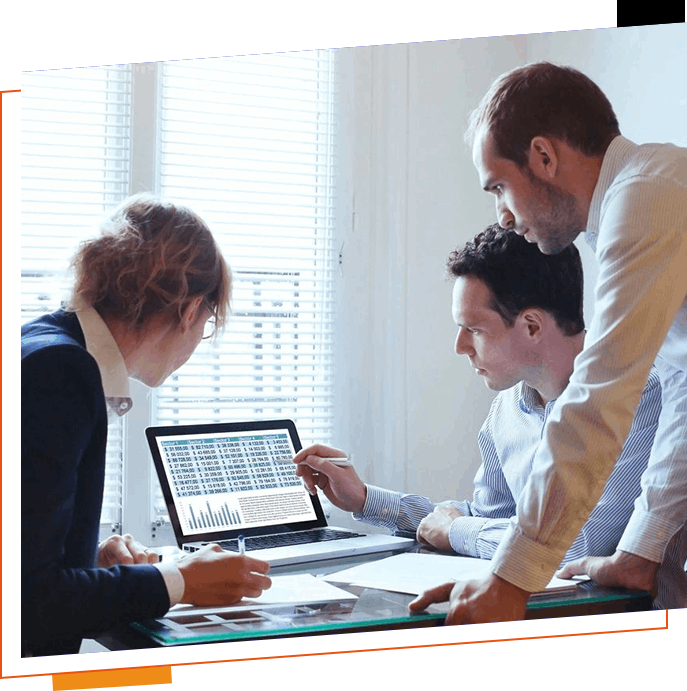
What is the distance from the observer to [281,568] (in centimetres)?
133

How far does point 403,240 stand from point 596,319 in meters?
1.21

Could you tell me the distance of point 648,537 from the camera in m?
1.26

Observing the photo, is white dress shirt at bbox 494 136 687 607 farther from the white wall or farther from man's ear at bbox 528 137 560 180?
the white wall

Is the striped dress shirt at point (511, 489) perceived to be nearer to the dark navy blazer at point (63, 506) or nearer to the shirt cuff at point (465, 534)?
the shirt cuff at point (465, 534)

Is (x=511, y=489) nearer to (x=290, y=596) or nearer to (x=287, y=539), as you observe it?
(x=287, y=539)

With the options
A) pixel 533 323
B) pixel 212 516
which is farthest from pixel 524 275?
pixel 212 516

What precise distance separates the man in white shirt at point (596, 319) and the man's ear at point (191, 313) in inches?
18.9

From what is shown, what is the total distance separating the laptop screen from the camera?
5.20ft

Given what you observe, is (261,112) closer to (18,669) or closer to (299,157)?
(299,157)

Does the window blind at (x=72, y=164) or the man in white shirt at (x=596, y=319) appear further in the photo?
the window blind at (x=72, y=164)

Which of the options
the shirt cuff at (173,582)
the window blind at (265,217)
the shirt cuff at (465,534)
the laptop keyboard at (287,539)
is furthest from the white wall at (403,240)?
the shirt cuff at (173,582)

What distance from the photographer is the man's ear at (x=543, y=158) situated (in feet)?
4.27

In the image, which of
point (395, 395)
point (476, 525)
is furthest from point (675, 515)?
point (395, 395)

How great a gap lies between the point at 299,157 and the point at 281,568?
1275 mm
